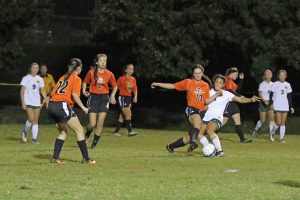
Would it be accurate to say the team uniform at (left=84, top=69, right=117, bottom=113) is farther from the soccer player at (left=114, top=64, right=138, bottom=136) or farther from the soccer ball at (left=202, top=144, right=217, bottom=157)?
the soccer player at (left=114, top=64, right=138, bottom=136)

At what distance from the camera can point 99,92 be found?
20609mm

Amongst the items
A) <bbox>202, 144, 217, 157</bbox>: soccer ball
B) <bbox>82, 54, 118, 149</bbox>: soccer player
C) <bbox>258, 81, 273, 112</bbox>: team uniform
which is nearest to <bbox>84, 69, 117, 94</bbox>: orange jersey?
<bbox>82, 54, 118, 149</bbox>: soccer player

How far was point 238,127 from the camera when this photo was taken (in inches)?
950

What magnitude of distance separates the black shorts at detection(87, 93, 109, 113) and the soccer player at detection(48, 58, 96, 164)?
360 cm

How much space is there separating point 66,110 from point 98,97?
14.4 feet

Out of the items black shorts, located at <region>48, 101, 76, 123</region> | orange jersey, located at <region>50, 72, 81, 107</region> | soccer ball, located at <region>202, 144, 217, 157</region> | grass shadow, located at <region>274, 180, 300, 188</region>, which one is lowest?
soccer ball, located at <region>202, 144, 217, 157</region>

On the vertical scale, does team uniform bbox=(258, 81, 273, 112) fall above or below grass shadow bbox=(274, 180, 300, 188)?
above

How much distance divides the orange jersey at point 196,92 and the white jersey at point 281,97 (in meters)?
7.32

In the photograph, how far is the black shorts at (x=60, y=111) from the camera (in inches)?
635

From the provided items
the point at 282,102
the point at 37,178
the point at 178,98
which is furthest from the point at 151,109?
the point at 37,178

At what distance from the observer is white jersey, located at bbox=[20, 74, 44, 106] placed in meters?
22.6

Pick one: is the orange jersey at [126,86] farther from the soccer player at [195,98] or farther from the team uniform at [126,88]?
the soccer player at [195,98]

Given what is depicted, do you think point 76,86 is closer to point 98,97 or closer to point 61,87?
point 61,87

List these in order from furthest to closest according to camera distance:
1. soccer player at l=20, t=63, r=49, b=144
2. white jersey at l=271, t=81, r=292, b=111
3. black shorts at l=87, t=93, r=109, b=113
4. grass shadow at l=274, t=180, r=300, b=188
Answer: white jersey at l=271, t=81, r=292, b=111
soccer player at l=20, t=63, r=49, b=144
black shorts at l=87, t=93, r=109, b=113
grass shadow at l=274, t=180, r=300, b=188
